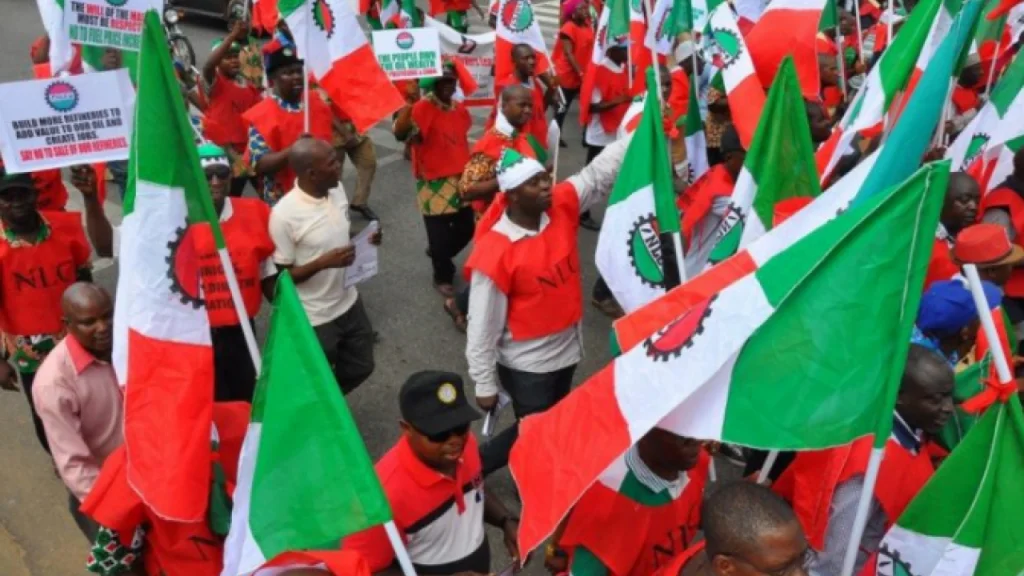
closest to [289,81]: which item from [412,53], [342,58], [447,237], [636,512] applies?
[342,58]

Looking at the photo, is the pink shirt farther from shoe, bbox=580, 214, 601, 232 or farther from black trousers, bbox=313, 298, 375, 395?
shoe, bbox=580, 214, 601, 232

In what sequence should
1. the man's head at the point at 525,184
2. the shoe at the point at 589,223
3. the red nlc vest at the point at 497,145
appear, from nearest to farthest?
the man's head at the point at 525,184 < the red nlc vest at the point at 497,145 < the shoe at the point at 589,223

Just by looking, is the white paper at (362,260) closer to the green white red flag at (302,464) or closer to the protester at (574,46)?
the green white red flag at (302,464)

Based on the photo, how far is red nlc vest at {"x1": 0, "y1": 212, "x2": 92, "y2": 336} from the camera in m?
4.50

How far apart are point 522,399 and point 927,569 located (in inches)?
90.0

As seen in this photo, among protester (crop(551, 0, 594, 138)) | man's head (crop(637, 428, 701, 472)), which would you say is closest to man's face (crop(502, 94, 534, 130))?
protester (crop(551, 0, 594, 138))

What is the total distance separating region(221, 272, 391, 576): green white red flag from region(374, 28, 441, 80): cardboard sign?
4.56m

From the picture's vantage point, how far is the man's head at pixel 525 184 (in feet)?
13.7

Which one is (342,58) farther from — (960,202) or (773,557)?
(773,557)

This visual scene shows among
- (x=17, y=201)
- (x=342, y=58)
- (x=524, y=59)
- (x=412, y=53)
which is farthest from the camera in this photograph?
(x=524, y=59)

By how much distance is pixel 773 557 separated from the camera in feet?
7.99

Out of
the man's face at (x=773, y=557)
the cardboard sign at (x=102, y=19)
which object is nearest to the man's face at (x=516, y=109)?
the cardboard sign at (x=102, y=19)

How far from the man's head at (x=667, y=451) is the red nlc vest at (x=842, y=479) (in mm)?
374

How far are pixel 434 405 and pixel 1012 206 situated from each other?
3.58 meters
